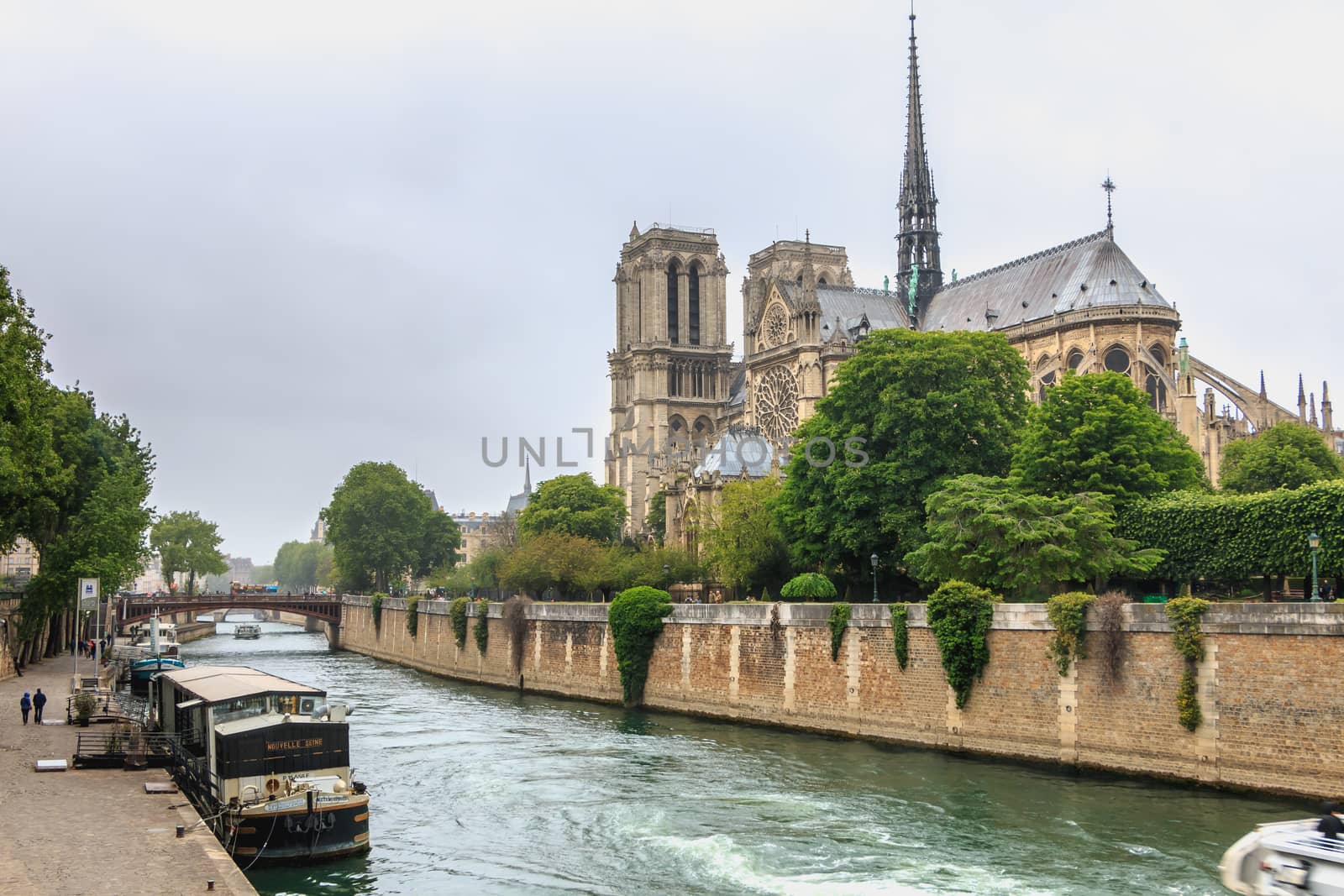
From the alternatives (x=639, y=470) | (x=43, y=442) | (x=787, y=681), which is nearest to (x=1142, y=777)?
(x=787, y=681)

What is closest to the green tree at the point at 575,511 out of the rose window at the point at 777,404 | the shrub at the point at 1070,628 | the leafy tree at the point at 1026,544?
the rose window at the point at 777,404

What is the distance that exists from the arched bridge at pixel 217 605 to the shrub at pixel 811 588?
54.0m

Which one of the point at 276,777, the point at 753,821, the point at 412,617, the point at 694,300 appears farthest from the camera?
the point at 694,300

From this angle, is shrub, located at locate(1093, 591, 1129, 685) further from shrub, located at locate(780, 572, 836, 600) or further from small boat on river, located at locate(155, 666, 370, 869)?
small boat on river, located at locate(155, 666, 370, 869)

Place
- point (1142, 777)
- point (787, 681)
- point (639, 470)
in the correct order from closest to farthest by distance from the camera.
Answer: point (1142, 777)
point (787, 681)
point (639, 470)

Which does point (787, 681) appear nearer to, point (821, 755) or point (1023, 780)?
point (821, 755)

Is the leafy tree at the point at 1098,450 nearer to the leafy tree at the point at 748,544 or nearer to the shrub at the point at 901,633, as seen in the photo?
the shrub at the point at 901,633

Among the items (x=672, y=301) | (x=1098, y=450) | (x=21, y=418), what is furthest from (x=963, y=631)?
(x=672, y=301)

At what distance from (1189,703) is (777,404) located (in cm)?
6867

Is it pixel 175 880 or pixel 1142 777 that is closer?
pixel 175 880

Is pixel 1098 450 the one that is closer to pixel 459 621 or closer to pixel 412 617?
pixel 459 621

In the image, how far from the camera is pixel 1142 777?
104 ft

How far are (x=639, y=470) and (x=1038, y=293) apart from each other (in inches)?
1544

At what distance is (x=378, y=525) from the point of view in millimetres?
107562
